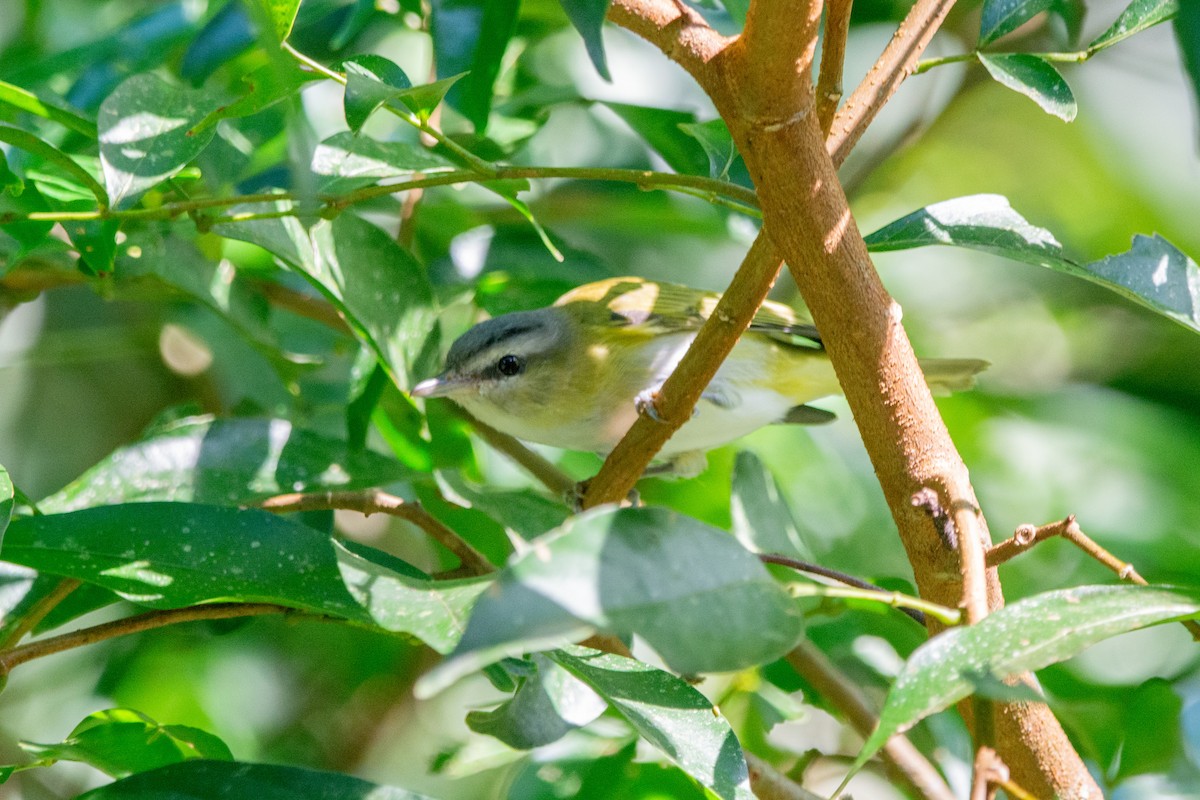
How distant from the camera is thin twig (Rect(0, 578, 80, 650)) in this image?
156cm

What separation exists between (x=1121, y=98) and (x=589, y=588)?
3.95 metres

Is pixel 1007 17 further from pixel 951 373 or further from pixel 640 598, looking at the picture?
pixel 951 373

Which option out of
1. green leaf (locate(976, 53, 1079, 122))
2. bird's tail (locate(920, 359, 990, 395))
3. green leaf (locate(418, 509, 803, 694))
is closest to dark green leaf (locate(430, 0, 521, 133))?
green leaf (locate(976, 53, 1079, 122))

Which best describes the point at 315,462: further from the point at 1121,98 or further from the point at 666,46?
the point at 1121,98

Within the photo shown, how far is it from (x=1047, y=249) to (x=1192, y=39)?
0.66 m

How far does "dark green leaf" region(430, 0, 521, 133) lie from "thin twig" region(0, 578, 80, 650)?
2.93 ft

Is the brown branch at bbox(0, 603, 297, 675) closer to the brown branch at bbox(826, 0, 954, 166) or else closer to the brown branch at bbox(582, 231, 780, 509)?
the brown branch at bbox(582, 231, 780, 509)

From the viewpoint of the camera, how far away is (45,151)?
144 cm

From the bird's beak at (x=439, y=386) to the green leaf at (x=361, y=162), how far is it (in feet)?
2.17

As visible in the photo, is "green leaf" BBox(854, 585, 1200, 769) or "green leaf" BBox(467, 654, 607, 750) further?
"green leaf" BBox(467, 654, 607, 750)

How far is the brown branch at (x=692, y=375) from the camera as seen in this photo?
139 cm

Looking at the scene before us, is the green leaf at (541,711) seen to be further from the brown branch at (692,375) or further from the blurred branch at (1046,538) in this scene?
the blurred branch at (1046,538)

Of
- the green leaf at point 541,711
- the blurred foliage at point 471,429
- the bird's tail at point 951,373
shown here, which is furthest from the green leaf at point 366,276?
the bird's tail at point 951,373

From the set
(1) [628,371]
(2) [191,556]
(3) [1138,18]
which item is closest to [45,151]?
(2) [191,556]
